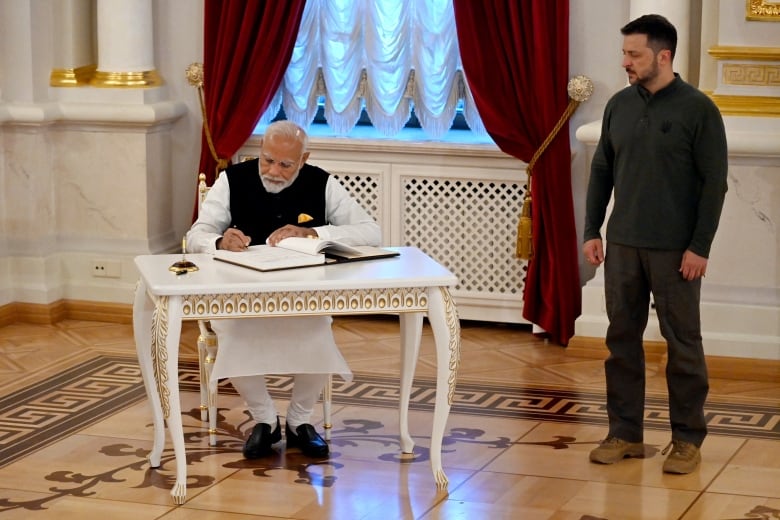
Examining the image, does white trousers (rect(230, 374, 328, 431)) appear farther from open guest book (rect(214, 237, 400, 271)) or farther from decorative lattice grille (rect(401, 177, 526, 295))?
decorative lattice grille (rect(401, 177, 526, 295))

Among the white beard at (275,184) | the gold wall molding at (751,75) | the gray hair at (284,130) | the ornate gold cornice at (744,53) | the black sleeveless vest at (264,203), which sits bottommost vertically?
the black sleeveless vest at (264,203)

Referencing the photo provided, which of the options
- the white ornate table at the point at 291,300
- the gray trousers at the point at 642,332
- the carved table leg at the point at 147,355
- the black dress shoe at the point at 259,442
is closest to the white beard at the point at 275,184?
the white ornate table at the point at 291,300

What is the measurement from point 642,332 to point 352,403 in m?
1.40

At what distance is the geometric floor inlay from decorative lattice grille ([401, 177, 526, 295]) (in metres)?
1.12

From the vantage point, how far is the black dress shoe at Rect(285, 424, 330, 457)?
4.95 metres

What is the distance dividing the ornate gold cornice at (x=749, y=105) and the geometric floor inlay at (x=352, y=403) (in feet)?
4.17

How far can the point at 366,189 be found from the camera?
23.5 feet

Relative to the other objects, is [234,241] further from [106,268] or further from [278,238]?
[106,268]

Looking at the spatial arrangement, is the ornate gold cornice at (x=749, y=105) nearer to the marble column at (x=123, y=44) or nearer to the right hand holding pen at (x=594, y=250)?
the right hand holding pen at (x=594, y=250)

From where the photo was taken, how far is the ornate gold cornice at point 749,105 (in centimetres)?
596

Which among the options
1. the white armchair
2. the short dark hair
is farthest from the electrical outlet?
the short dark hair

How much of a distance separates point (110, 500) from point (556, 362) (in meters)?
2.56

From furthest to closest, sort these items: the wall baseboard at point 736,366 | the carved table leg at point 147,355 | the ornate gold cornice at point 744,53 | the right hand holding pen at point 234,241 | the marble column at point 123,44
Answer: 1. the marble column at point 123,44
2. the wall baseboard at point 736,366
3. the ornate gold cornice at point 744,53
4. the right hand holding pen at point 234,241
5. the carved table leg at point 147,355

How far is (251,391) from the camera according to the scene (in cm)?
494
